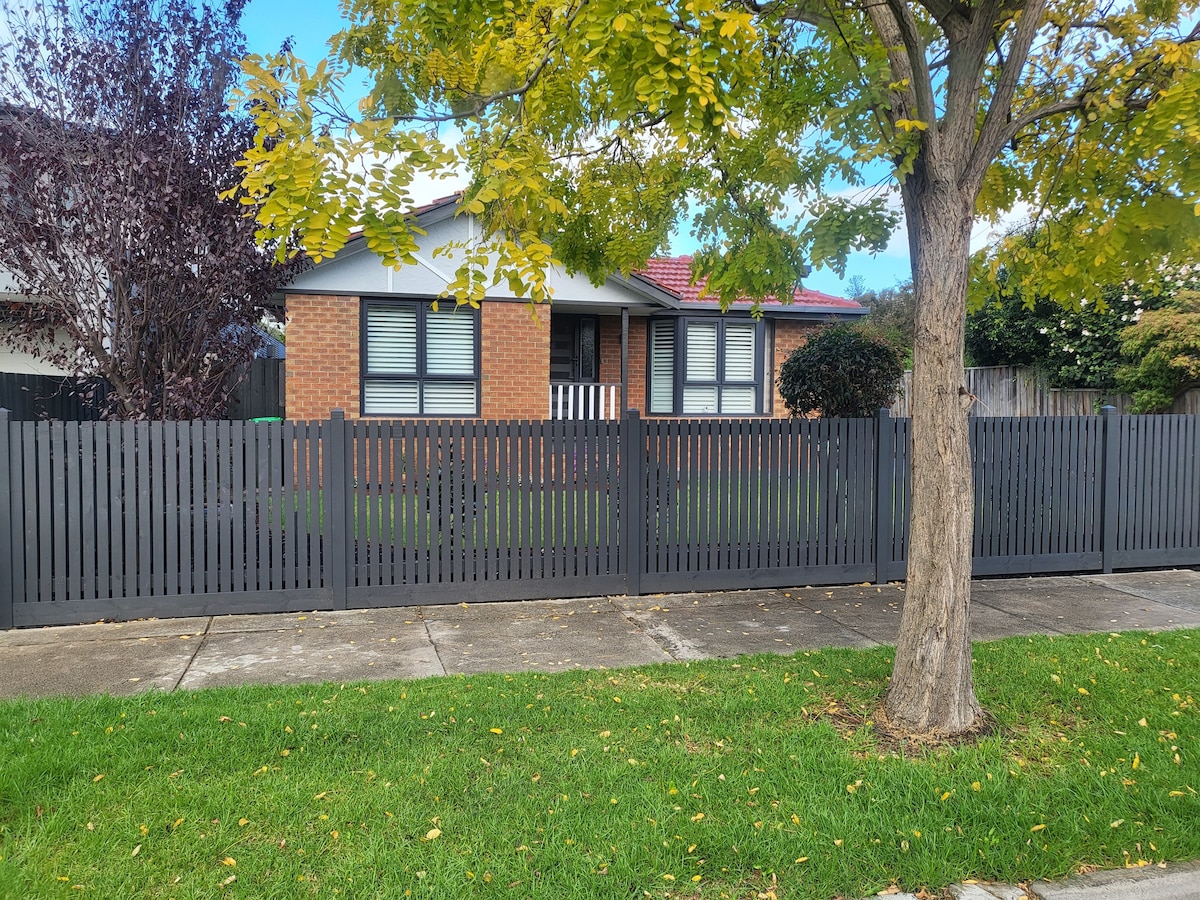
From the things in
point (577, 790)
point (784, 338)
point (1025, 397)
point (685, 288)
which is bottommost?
point (577, 790)

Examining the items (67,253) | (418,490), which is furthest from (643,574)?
(67,253)

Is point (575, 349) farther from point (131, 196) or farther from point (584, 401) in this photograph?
point (131, 196)

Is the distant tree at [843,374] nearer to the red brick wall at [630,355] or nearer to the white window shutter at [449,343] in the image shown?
the white window shutter at [449,343]

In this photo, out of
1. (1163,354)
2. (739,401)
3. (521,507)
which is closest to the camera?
(521,507)

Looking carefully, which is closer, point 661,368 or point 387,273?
point 387,273

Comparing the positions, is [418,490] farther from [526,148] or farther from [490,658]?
[526,148]

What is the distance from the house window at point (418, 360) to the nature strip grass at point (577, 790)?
8.55 m

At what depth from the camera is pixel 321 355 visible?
42.7ft

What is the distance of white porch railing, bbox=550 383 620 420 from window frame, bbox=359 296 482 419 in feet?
5.35

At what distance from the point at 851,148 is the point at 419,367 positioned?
366 inches

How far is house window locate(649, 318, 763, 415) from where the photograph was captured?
1691 cm

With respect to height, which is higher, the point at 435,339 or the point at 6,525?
the point at 435,339

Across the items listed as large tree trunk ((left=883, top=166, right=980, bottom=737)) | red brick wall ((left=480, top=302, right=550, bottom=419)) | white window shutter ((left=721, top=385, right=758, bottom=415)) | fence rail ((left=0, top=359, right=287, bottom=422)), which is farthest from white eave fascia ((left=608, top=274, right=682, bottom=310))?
large tree trunk ((left=883, top=166, right=980, bottom=737))

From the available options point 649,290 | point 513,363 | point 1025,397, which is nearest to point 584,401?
point 513,363
